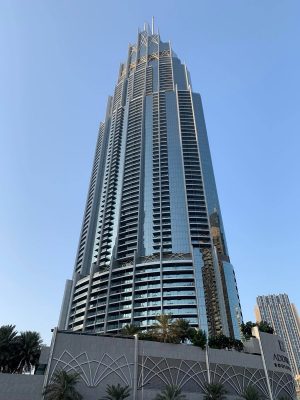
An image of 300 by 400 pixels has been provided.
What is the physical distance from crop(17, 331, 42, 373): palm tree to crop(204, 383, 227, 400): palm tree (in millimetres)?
27859

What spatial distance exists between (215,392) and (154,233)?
94.0m

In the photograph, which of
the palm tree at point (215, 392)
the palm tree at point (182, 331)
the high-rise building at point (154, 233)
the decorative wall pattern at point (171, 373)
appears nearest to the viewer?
the palm tree at point (215, 392)

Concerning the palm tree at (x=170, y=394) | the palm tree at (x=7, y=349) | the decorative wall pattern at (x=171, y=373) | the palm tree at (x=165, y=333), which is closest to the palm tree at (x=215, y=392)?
the decorative wall pattern at (x=171, y=373)

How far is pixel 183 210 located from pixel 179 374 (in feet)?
315

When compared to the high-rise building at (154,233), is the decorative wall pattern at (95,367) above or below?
below

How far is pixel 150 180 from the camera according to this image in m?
→ 164

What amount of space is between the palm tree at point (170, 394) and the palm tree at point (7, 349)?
23.3 meters

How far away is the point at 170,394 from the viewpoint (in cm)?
5075

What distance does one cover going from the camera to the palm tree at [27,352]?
180 feet

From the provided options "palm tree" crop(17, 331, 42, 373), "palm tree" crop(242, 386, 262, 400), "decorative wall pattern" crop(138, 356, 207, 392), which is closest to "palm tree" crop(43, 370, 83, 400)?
"palm tree" crop(17, 331, 42, 373)

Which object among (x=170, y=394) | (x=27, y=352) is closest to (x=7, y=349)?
(x=27, y=352)

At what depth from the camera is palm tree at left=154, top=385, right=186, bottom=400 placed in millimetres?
50344

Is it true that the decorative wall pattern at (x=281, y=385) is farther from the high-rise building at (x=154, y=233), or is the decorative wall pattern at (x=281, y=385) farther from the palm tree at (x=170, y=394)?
the high-rise building at (x=154, y=233)

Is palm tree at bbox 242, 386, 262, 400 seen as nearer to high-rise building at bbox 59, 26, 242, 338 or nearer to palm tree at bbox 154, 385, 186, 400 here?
palm tree at bbox 154, 385, 186, 400
